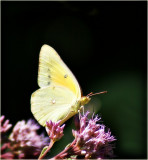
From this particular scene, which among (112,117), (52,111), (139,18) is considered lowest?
(112,117)

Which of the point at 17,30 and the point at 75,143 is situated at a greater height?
the point at 17,30

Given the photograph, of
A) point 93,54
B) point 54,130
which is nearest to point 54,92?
point 54,130

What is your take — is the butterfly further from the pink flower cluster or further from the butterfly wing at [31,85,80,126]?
the pink flower cluster

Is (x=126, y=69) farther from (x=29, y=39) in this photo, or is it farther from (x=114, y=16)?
(x=29, y=39)

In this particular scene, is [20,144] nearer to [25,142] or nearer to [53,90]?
[25,142]

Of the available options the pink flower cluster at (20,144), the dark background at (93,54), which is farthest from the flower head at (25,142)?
the dark background at (93,54)

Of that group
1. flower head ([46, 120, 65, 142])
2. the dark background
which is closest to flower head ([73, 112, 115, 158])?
flower head ([46, 120, 65, 142])

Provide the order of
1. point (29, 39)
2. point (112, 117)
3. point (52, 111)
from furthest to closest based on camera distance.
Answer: point (29, 39), point (112, 117), point (52, 111)

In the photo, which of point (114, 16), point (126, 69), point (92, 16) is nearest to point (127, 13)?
point (114, 16)
